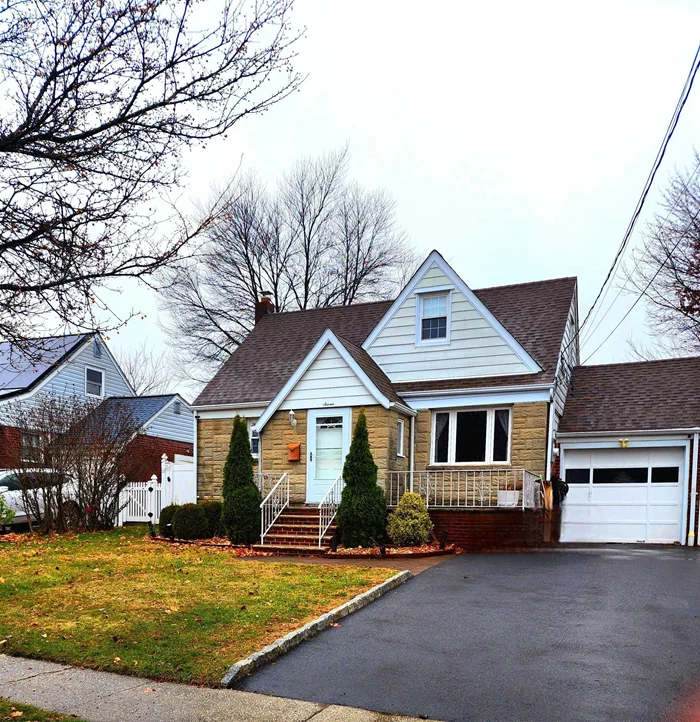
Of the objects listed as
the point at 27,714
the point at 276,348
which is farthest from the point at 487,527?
the point at 27,714

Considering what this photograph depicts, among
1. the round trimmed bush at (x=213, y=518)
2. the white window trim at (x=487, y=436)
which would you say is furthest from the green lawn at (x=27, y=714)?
the white window trim at (x=487, y=436)

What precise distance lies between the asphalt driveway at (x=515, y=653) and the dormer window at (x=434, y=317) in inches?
315

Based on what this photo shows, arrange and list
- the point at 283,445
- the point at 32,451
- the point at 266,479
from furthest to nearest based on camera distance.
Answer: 1. the point at 32,451
2. the point at 266,479
3. the point at 283,445

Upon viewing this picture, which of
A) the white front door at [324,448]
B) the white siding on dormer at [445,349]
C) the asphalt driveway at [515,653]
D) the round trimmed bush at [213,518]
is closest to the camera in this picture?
the asphalt driveway at [515,653]

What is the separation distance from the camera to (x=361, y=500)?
1483 centimetres

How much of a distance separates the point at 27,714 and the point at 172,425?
26330 mm

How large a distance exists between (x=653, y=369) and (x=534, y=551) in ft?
23.5

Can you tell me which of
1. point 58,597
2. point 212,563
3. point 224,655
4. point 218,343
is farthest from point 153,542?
point 218,343

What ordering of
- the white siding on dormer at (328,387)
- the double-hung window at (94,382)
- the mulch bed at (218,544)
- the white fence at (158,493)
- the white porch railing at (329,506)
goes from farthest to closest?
1. the double-hung window at (94,382)
2. the white fence at (158,493)
3. the white siding on dormer at (328,387)
4. the white porch railing at (329,506)
5. the mulch bed at (218,544)

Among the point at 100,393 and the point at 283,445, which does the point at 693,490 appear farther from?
the point at 100,393

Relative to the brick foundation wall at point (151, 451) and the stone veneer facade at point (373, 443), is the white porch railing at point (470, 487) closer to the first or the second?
the stone veneer facade at point (373, 443)

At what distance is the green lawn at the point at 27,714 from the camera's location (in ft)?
17.8

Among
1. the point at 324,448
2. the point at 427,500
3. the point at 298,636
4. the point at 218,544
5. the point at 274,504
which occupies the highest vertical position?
the point at 324,448

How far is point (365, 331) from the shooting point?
20969mm
